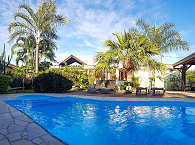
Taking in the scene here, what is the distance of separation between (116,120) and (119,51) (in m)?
6.81

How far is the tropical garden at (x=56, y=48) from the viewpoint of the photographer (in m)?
11.1

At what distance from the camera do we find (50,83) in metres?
11.6

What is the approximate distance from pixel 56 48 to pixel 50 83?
975cm

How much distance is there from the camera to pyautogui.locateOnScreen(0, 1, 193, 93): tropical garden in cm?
1112

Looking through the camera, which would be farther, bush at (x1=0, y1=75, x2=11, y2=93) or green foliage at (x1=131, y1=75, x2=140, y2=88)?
green foliage at (x1=131, y1=75, x2=140, y2=88)

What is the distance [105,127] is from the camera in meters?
4.62

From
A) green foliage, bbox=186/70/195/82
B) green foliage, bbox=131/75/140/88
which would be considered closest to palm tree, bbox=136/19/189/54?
green foliage, bbox=186/70/195/82

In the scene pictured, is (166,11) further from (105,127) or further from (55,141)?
(55,141)

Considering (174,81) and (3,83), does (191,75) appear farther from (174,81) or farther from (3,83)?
(3,83)

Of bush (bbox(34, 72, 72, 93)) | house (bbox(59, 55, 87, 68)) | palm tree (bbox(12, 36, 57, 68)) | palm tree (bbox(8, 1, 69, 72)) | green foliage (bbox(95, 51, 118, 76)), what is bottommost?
bush (bbox(34, 72, 72, 93))

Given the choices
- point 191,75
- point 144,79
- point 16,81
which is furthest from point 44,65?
point 191,75

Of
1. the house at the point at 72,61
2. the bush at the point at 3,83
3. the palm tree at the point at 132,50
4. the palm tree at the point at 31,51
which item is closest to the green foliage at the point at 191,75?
the palm tree at the point at 132,50

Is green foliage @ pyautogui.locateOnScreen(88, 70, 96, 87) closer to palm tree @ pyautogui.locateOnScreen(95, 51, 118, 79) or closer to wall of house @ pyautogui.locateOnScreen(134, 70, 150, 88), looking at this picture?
palm tree @ pyautogui.locateOnScreen(95, 51, 118, 79)

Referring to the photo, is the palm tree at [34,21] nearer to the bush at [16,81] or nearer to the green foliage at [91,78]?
the bush at [16,81]
